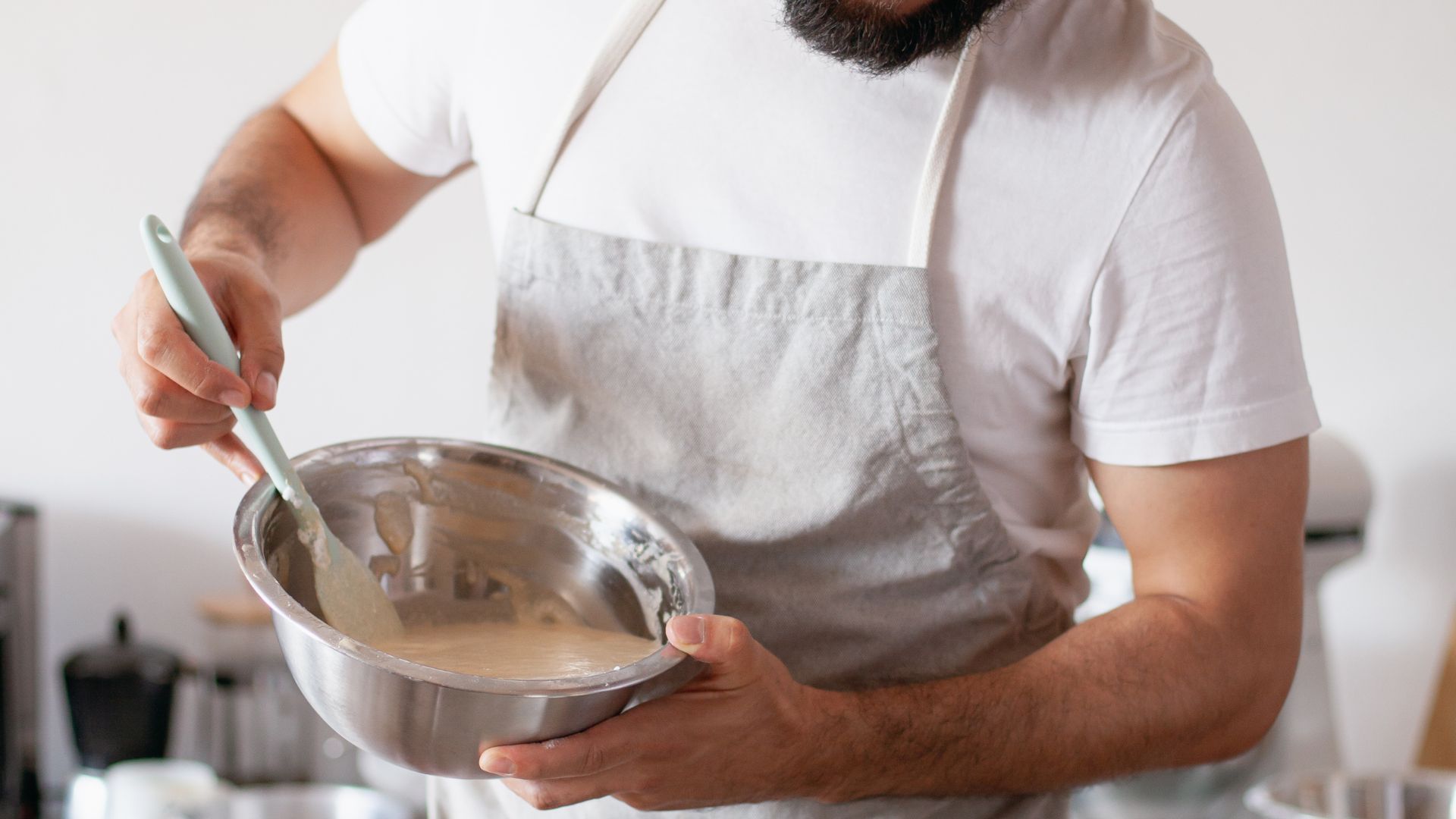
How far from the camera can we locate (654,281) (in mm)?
968

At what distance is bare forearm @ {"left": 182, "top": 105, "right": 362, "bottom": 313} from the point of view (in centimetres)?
105

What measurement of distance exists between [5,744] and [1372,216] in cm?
260

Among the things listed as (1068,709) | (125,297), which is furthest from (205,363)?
(125,297)

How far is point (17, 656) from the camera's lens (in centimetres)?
236

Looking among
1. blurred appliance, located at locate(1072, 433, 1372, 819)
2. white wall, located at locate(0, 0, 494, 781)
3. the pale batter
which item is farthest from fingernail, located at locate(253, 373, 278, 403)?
white wall, located at locate(0, 0, 494, 781)

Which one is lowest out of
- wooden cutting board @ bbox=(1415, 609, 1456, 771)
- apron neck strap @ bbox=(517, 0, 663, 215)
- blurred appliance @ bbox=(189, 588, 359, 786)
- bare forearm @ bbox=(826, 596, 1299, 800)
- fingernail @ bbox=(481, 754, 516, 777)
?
blurred appliance @ bbox=(189, 588, 359, 786)

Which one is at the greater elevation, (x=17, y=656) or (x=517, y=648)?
(x=517, y=648)

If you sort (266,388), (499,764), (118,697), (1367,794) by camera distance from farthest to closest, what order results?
(118,697) → (1367,794) → (266,388) → (499,764)

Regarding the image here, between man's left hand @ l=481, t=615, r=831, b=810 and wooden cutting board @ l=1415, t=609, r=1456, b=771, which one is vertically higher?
man's left hand @ l=481, t=615, r=831, b=810

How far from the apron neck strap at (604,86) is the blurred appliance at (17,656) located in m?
1.79

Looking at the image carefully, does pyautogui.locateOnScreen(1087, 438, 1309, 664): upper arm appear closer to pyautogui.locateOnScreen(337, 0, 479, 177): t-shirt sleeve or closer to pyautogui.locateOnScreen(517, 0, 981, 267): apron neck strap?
pyautogui.locateOnScreen(517, 0, 981, 267): apron neck strap

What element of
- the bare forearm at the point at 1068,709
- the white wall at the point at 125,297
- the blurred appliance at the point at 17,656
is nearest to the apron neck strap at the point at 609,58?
the bare forearm at the point at 1068,709

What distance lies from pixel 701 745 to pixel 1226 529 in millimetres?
410

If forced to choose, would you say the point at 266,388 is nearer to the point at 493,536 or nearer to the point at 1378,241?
the point at 493,536
